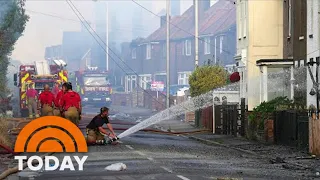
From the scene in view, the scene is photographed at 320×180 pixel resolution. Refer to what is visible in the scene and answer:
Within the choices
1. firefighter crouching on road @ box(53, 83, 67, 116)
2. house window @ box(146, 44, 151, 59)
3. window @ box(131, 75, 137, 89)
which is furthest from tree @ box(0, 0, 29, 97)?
window @ box(131, 75, 137, 89)

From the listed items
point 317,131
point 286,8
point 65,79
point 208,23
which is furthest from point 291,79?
point 208,23

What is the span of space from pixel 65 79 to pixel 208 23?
40896mm

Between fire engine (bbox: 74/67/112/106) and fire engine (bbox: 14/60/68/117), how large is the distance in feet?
73.4

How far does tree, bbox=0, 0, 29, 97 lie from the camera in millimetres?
44794

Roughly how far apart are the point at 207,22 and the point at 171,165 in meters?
75.5

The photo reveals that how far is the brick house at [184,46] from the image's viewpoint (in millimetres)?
86812

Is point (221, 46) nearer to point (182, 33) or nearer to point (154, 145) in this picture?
point (182, 33)

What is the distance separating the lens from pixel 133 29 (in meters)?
125

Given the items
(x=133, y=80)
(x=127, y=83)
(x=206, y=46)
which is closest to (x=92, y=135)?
(x=206, y=46)

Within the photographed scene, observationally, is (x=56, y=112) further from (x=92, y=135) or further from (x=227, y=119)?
(x=227, y=119)

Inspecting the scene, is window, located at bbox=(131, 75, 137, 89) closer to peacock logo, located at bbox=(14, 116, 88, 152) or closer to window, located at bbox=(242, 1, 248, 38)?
window, located at bbox=(242, 1, 248, 38)

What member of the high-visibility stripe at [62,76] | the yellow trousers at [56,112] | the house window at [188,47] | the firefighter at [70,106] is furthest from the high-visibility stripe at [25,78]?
the house window at [188,47]

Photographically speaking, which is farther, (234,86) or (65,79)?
(65,79)

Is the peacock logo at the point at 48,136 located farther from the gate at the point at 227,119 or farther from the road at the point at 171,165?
the gate at the point at 227,119
